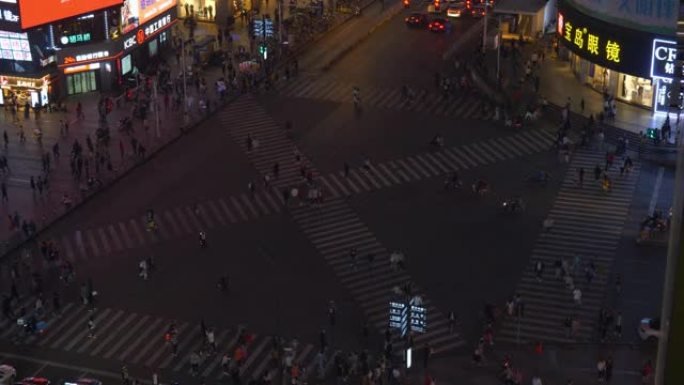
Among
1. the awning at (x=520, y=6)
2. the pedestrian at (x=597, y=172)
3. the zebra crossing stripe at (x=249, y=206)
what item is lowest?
the zebra crossing stripe at (x=249, y=206)

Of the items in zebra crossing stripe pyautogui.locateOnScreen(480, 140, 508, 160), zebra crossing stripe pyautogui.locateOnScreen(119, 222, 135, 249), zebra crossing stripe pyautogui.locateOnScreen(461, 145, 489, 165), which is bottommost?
zebra crossing stripe pyautogui.locateOnScreen(119, 222, 135, 249)

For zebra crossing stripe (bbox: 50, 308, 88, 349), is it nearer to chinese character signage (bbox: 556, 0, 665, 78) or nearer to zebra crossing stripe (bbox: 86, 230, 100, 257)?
zebra crossing stripe (bbox: 86, 230, 100, 257)

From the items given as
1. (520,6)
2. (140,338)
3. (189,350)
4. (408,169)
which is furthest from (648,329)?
(520,6)

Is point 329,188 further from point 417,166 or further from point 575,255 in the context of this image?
point 575,255

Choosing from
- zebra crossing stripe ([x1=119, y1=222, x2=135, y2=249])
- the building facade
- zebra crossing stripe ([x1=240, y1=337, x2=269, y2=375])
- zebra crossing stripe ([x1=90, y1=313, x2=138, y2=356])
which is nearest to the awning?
the building facade

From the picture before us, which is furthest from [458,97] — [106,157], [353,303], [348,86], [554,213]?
[353,303]

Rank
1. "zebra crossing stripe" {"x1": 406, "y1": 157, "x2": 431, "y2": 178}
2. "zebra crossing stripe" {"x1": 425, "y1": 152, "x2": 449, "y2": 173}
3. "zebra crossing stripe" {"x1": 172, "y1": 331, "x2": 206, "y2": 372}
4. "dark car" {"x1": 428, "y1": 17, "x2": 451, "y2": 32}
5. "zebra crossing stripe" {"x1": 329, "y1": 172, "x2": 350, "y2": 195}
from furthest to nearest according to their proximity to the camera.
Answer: "dark car" {"x1": 428, "y1": 17, "x2": 451, "y2": 32}
"zebra crossing stripe" {"x1": 425, "y1": 152, "x2": 449, "y2": 173}
"zebra crossing stripe" {"x1": 406, "y1": 157, "x2": 431, "y2": 178}
"zebra crossing stripe" {"x1": 329, "y1": 172, "x2": 350, "y2": 195}
"zebra crossing stripe" {"x1": 172, "y1": 331, "x2": 206, "y2": 372}

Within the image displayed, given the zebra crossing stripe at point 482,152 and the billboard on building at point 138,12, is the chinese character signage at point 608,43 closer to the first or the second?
the zebra crossing stripe at point 482,152

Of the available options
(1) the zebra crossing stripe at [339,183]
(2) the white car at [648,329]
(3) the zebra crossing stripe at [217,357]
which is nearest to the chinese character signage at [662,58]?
(1) the zebra crossing stripe at [339,183]
